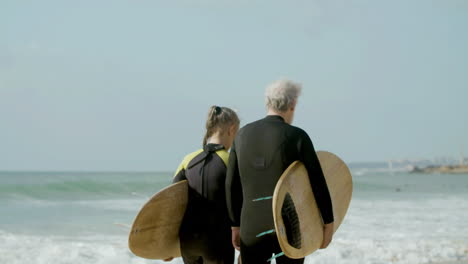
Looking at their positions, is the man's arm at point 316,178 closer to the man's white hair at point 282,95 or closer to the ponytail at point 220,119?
the man's white hair at point 282,95

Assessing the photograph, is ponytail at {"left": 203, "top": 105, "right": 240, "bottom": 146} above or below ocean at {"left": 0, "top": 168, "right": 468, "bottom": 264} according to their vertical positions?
above

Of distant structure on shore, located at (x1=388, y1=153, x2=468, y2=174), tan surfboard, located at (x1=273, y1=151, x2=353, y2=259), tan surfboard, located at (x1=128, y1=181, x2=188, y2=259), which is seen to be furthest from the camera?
distant structure on shore, located at (x1=388, y1=153, x2=468, y2=174)

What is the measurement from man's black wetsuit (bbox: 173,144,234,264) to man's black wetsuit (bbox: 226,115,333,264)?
0.97ft

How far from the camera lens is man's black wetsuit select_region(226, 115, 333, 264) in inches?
94.6

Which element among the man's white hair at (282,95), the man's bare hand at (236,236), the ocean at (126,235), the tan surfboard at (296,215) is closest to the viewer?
the tan surfboard at (296,215)

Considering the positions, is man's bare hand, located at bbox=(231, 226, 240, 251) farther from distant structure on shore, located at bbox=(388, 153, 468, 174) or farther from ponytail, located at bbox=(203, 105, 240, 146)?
distant structure on shore, located at bbox=(388, 153, 468, 174)

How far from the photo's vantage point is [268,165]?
2.42m

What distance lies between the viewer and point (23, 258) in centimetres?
620

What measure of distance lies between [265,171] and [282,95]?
1.14ft

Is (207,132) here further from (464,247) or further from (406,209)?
(406,209)

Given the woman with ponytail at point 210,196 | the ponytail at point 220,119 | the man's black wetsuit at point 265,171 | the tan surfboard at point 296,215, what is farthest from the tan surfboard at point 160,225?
the tan surfboard at point 296,215

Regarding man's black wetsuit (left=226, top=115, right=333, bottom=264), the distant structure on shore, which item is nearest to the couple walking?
man's black wetsuit (left=226, top=115, right=333, bottom=264)

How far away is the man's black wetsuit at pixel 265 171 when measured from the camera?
2.40 m

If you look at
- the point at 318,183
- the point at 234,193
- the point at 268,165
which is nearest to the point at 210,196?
the point at 234,193
